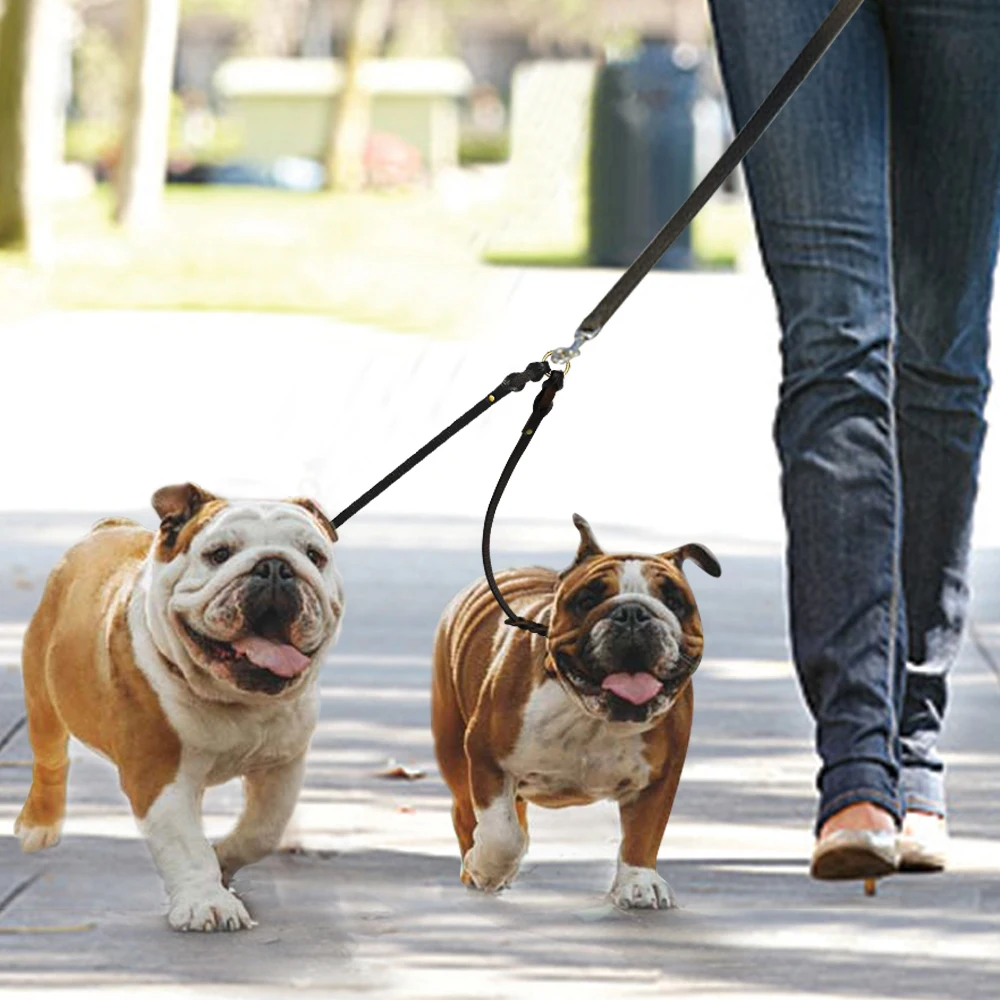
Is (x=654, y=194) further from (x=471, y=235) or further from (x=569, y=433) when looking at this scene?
(x=569, y=433)

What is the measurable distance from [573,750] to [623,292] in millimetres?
722

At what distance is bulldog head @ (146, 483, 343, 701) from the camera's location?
3.85 meters

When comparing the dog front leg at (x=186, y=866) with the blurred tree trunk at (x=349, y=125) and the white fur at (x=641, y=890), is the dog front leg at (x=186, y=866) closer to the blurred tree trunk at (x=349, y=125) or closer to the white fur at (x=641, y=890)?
the white fur at (x=641, y=890)

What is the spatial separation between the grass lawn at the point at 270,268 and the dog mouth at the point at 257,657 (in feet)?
35.8

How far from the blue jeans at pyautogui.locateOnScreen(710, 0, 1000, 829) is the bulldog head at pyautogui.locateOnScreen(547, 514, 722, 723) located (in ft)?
0.96

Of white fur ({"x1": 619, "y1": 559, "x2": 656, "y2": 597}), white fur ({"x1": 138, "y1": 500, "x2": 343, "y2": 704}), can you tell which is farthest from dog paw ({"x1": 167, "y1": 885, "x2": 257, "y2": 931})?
white fur ({"x1": 619, "y1": 559, "x2": 656, "y2": 597})

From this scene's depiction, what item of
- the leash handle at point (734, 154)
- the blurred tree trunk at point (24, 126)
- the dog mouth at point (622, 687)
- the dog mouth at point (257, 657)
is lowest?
the blurred tree trunk at point (24, 126)

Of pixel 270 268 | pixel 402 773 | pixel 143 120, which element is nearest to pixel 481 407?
pixel 402 773

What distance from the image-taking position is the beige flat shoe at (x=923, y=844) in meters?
4.37

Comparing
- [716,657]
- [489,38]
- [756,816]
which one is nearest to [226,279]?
[716,657]

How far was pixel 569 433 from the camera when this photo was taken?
34.3ft

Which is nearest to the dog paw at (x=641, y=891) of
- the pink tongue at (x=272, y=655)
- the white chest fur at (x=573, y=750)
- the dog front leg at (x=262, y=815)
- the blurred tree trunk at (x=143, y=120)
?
the white chest fur at (x=573, y=750)

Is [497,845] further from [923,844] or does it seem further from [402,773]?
[402,773]

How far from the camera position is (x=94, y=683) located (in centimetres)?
409
